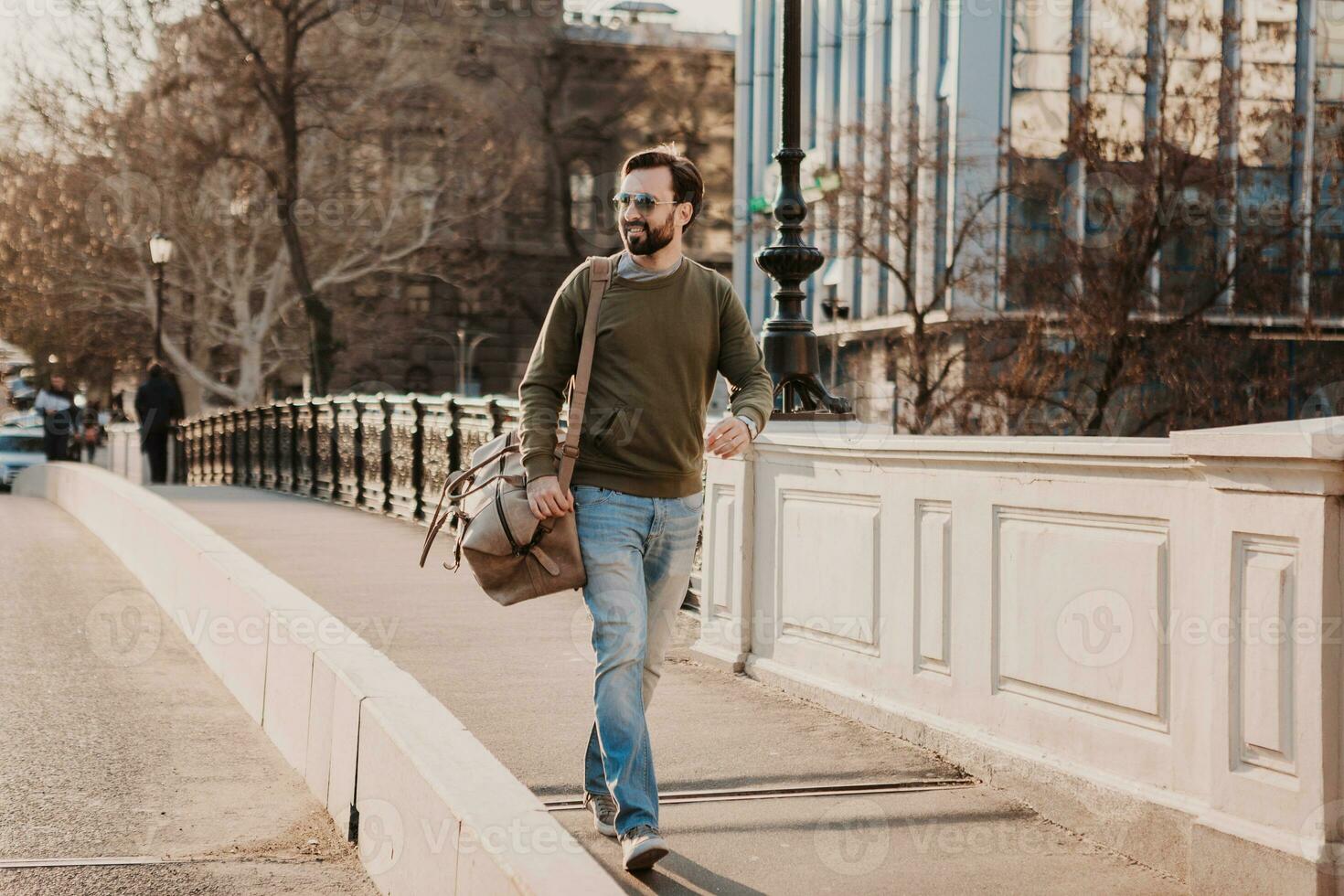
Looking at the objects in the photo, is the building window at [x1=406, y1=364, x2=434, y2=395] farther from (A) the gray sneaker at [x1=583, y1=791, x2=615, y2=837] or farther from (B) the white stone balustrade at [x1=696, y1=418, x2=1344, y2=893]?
(A) the gray sneaker at [x1=583, y1=791, x2=615, y2=837]

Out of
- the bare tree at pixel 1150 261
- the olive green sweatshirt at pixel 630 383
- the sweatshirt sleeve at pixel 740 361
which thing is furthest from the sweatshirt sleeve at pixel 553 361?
the bare tree at pixel 1150 261

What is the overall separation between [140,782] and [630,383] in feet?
9.65

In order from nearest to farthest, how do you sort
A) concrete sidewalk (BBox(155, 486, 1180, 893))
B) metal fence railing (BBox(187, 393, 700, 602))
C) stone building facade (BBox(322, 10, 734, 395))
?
concrete sidewalk (BBox(155, 486, 1180, 893))
metal fence railing (BBox(187, 393, 700, 602))
stone building facade (BBox(322, 10, 734, 395))

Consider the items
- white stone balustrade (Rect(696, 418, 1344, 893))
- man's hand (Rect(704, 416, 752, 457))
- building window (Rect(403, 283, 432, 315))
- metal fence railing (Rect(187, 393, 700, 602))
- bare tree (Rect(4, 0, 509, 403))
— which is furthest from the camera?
building window (Rect(403, 283, 432, 315))

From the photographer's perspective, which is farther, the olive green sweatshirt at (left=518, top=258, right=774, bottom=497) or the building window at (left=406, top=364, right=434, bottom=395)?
the building window at (left=406, top=364, right=434, bottom=395)

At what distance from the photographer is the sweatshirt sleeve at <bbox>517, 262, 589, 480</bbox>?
4.98m

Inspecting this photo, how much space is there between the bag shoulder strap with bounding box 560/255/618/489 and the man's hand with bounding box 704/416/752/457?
14.0 inches


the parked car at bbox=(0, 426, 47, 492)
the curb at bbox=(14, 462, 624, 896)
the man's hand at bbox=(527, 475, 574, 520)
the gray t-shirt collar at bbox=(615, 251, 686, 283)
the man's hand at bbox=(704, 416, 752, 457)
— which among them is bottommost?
the parked car at bbox=(0, 426, 47, 492)

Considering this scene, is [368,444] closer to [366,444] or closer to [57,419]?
[366,444]

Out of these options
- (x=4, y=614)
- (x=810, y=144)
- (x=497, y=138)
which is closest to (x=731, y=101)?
(x=810, y=144)

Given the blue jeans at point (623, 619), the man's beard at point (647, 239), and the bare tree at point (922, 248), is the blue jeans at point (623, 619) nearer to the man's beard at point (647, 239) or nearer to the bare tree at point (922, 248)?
the man's beard at point (647, 239)

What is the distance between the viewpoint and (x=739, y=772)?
250 inches

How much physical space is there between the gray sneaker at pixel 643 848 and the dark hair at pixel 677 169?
5.51 feet

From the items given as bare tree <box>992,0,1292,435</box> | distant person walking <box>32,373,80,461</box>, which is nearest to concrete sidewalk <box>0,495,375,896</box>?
bare tree <box>992,0,1292,435</box>
